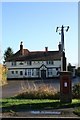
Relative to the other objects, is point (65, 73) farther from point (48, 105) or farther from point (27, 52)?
point (27, 52)

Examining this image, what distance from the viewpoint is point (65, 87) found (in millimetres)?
17516

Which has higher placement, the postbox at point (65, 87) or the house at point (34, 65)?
the house at point (34, 65)

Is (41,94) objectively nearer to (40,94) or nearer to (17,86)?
(40,94)

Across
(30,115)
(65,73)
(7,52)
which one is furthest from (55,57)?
(30,115)

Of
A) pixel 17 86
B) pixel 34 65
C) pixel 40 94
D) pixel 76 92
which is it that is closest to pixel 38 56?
pixel 34 65

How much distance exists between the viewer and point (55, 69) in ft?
227

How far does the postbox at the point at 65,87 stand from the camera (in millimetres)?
17438

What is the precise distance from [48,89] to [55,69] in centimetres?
4710

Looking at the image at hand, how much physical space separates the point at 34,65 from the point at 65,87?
53.3 meters

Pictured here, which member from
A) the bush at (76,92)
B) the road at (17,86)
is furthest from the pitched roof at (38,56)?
the bush at (76,92)

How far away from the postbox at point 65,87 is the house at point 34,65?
49.8 m

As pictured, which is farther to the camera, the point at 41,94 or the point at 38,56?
the point at 38,56

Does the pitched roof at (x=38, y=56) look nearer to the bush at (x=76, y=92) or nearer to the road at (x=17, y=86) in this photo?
the road at (x=17, y=86)

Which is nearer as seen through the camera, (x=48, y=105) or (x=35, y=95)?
(x=48, y=105)
